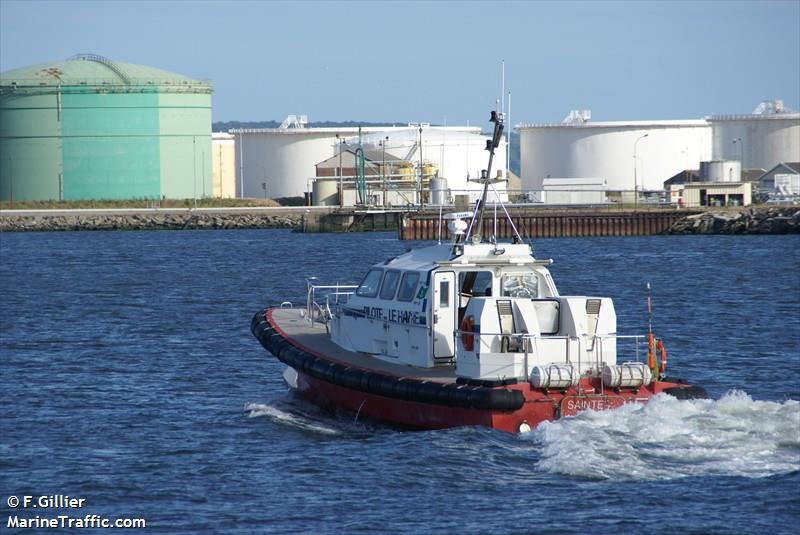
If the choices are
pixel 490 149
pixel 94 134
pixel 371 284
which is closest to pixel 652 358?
pixel 490 149

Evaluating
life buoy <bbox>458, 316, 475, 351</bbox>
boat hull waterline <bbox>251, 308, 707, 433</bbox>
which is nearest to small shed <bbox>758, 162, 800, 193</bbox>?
boat hull waterline <bbox>251, 308, 707, 433</bbox>

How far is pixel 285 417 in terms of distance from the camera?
724 inches

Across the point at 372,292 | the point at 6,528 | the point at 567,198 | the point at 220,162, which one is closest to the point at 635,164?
the point at 567,198

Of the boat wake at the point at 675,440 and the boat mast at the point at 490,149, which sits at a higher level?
the boat mast at the point at 490,149

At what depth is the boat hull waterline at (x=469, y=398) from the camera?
15.4 metres

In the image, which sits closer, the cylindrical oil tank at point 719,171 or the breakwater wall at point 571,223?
the breakwater wall at point 571,223

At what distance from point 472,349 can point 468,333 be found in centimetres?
22

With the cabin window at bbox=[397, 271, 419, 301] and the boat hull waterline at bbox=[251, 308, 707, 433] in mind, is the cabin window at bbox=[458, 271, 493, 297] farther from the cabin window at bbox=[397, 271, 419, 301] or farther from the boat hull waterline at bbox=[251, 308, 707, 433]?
the boat hull waterline at bbox=[251, 308, 707, 433]

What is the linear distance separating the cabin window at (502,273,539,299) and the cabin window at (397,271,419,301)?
118 cm

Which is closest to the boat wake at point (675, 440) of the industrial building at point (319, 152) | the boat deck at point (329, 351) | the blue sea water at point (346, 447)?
the blue sea water at point (346, 447)

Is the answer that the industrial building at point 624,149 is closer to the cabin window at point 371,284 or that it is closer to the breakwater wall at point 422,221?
the breakwater wall at point 422,221

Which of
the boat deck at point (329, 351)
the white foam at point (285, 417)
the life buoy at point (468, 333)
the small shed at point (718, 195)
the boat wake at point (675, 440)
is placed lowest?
the white foam at point (285, 417)

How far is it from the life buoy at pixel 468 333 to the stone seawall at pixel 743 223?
55570 mm

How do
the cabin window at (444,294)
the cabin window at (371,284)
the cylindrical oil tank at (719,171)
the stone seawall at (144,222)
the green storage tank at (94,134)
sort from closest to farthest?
the cabin window at (444,294)
the cabin window at (371,284)
the stone seawall at (144,222)
the cylindrical oil tank at (719,171)
the green storage tank at (94,134)
